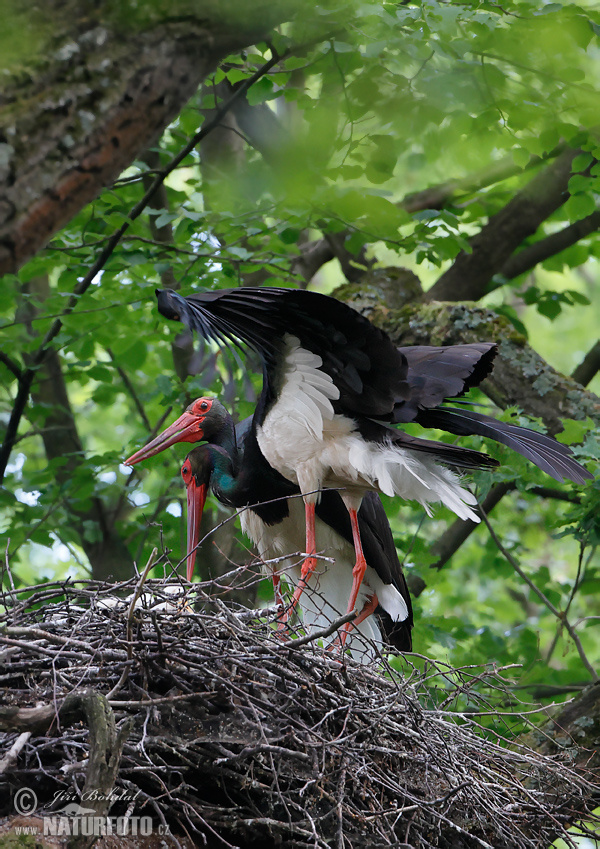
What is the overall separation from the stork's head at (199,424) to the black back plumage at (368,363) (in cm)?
86

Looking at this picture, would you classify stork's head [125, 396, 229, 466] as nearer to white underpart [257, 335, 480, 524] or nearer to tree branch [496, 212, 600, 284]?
white underpart [257, 335, 480, 524]

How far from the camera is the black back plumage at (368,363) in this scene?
3.64 meters

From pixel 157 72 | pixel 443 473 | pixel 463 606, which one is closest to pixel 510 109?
pixel 157 72

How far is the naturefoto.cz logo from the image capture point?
2.13 meters

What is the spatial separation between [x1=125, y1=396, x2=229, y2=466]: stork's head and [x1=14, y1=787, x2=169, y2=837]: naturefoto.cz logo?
2.58 metres

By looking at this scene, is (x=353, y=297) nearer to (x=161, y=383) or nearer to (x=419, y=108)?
(x=161, y=383)

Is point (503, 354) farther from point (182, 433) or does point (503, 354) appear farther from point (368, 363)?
point (182, 433)

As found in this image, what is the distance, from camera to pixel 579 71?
2186 mm

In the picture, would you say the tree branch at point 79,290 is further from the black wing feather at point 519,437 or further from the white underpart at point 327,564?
the black wing feather at point 519,437

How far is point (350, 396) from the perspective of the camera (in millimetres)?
4020

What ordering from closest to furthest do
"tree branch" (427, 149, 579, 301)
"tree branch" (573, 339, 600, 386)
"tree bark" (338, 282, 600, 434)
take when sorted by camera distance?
"tree bark" (338, 282, 600, 434) < "tree branch" (427, 149, 579, 301) < "tree branch" (573, 339, 600, 386)

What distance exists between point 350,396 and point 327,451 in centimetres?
28

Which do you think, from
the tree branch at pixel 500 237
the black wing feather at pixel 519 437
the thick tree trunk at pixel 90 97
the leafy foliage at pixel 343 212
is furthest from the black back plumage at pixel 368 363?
the tree branch at pixel 500 237

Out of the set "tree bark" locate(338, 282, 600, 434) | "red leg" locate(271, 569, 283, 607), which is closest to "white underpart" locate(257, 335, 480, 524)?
"red leg" locate(271, 569, 283, 607)
